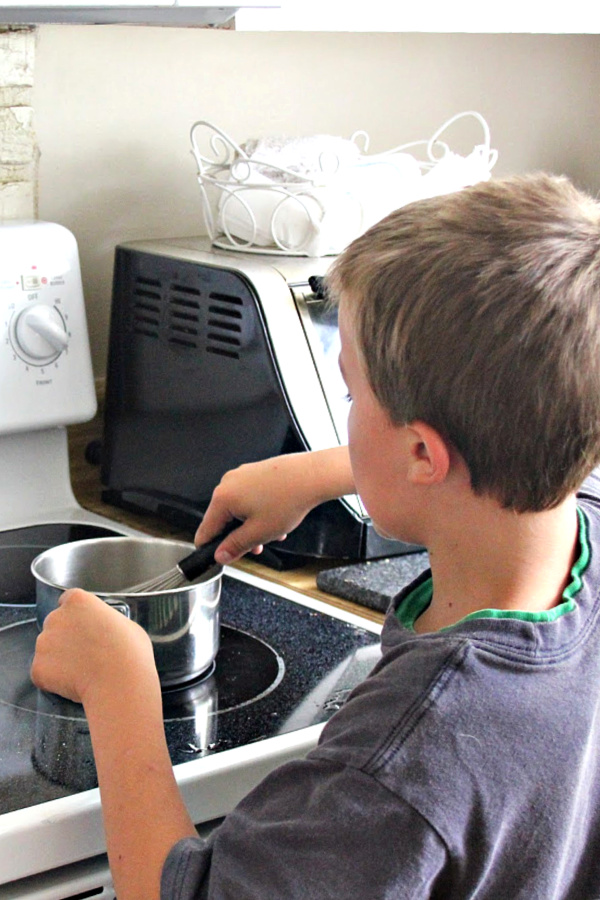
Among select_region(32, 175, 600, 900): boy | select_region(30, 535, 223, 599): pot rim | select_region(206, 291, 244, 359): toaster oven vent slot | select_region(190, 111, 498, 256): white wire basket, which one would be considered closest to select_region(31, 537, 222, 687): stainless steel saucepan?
select_region(30, 535, 223, 599): pot rim

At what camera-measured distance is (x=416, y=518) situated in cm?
74

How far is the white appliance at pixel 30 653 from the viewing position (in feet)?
2.47

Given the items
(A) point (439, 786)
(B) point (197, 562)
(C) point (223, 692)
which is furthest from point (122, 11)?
(A) point (439, 786)

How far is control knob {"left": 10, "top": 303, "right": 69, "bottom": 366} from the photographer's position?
1.21 meters

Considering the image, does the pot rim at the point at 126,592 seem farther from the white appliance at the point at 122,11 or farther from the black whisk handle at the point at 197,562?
the white appliance at the point at 122,11

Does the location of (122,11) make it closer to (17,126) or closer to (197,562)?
(17,126)

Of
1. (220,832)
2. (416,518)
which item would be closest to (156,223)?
(416,518)

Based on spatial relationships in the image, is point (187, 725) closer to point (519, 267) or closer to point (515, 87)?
point (519, 267)

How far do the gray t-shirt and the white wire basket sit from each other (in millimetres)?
694

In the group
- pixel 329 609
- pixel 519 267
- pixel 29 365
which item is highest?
pixel 519 267

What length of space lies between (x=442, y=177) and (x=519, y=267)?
2.48 ft

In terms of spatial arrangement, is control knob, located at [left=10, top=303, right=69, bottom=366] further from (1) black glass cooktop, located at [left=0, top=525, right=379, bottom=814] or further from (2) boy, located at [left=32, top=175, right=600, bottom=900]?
(2) boy, located at [left=32, top=175, right=600, bottom=900]

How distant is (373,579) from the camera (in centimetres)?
112

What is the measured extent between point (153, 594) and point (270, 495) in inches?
6.7
